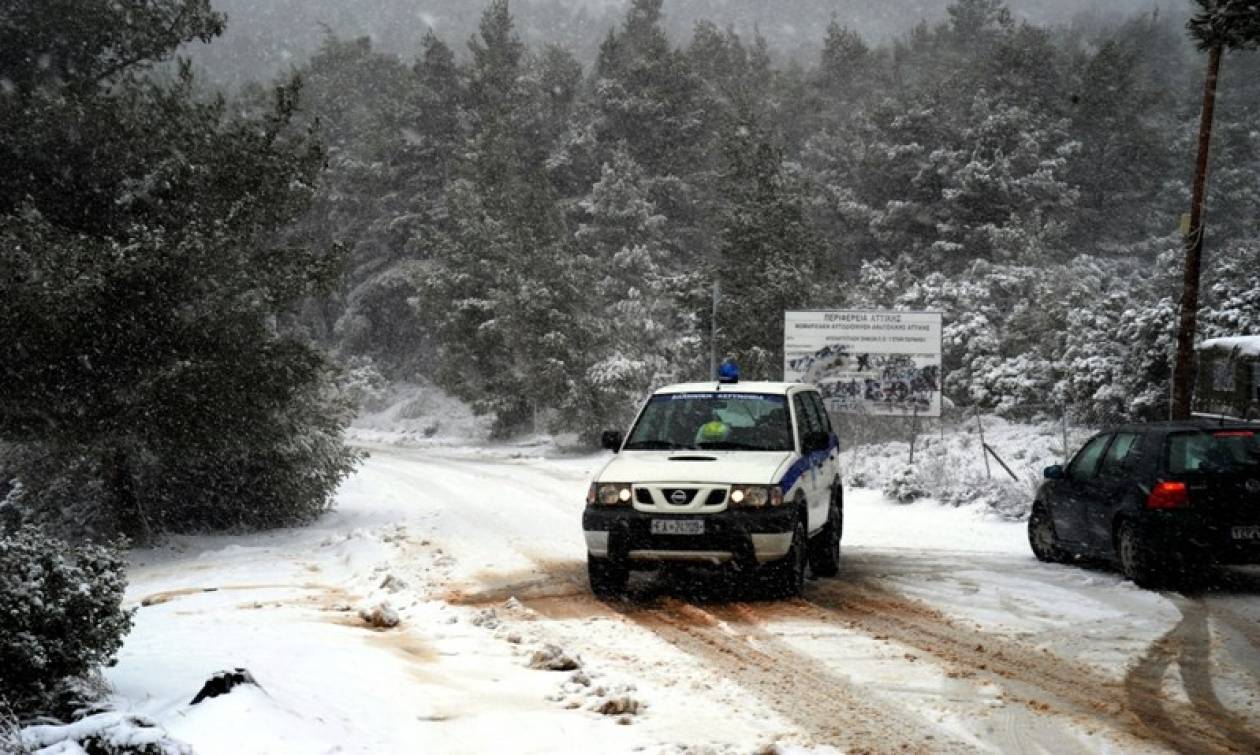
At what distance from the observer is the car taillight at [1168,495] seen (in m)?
9.63

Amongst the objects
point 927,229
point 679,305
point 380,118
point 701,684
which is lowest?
point 701,684

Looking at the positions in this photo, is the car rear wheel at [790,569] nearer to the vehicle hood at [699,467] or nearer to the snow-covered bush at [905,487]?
the vehicle hood at [699,467]

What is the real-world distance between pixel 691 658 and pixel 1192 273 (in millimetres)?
14122

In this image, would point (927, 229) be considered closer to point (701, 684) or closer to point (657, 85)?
point (657, 85)

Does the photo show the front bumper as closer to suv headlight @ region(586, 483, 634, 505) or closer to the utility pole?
suv headlight @ region(586, 483, 634, 505)

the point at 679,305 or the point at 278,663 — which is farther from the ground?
the point at 679,305

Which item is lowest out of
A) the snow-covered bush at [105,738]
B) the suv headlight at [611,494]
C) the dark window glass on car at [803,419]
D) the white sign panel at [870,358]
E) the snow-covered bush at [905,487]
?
the snow-covered bush at [105,738]

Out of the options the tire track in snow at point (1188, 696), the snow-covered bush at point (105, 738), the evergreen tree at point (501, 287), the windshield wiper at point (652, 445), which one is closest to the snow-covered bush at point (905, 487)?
the windshield wiper at point (652, 445)

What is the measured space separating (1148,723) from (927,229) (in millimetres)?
44806

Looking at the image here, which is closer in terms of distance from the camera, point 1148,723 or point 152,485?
point 1148,723

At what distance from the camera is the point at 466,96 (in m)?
58.6

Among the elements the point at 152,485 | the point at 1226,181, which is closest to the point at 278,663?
the point at 152,485

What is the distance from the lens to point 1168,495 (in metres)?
9.68

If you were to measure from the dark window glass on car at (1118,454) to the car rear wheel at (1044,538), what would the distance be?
103 centimetres
